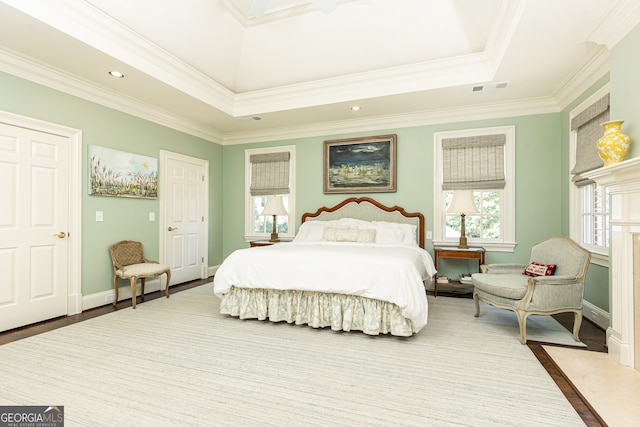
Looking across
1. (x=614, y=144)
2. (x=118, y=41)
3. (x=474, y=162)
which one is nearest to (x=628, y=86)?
(x=614, y=144)

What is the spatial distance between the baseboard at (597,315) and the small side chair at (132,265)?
16.8 ft

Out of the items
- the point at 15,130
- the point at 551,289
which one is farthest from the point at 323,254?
the point at 15,130

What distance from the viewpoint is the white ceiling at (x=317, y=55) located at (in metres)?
2.86

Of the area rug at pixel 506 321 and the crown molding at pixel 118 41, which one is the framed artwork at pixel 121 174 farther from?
the area rug at pixel 506 321

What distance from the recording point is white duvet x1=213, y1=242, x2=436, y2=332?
2.88 meters

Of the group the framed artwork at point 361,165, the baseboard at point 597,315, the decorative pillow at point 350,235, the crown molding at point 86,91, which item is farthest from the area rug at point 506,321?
Answer: the crown molding at point 86,91

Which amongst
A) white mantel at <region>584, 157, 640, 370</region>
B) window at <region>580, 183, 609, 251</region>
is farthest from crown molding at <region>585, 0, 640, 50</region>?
window at <region>580, 183, 609, 251</region>

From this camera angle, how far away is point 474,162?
4.79 m

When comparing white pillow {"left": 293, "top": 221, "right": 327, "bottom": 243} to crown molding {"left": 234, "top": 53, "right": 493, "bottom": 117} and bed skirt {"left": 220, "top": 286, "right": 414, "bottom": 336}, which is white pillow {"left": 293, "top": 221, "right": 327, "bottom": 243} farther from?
crown molding {"left": 234, "top": 53, "right": 493, "bottom": 117}

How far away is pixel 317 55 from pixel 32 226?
3.88 metres

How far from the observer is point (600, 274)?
11.2 ft

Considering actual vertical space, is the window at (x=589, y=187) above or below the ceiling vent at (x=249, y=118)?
below

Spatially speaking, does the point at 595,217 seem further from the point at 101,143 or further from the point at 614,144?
the point at 101,143

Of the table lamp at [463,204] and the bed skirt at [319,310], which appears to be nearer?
the bed skirt at [319,310]
